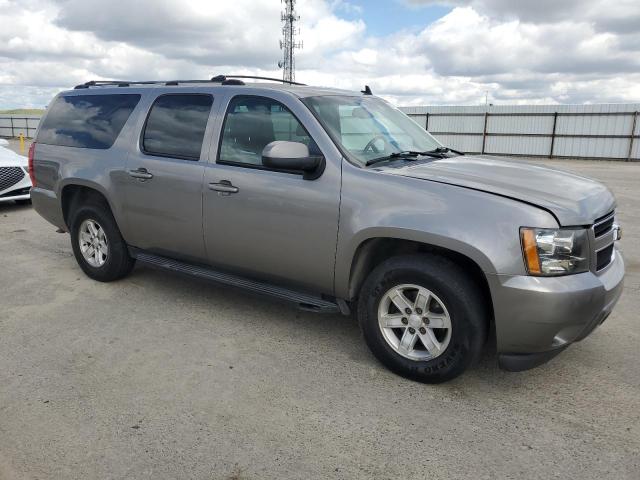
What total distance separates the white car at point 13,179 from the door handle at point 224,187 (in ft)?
21.0

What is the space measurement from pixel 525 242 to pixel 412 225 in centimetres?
64

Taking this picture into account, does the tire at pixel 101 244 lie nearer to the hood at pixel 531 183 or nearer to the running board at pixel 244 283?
the running board at pixel 244 283

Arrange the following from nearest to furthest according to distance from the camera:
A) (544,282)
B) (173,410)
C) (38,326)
Result: 1. (544,282)
2. (173,410)
3. (38,326)

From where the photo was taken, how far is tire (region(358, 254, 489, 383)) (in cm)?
312

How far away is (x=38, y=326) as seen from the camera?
429 cm

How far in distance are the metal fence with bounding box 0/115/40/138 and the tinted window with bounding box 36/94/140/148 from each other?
35.1 m

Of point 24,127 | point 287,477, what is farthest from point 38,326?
point 24,127

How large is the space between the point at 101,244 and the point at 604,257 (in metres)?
4.39

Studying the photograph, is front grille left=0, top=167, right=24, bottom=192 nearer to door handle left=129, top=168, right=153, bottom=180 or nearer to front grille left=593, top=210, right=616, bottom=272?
door handle left=129, top=168, right=153, bottom=180

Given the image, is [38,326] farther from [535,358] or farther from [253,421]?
[535,358]

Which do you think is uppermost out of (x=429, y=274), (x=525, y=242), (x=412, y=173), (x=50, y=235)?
(x=412, y=173)

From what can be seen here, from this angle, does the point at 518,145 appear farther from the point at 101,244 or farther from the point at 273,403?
the point at 273,403

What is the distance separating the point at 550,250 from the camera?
2.91 m

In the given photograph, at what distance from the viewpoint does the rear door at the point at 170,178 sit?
14.0ft
